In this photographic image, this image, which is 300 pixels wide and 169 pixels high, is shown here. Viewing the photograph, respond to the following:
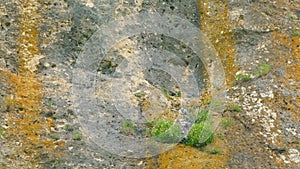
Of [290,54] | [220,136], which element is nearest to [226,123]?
[220,136]

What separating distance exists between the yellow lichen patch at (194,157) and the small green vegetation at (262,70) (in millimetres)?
1902

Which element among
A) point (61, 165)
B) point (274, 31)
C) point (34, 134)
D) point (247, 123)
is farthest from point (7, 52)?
point (274, 31)

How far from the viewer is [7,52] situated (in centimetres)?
1045

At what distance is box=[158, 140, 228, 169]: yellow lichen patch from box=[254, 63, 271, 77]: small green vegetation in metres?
1.90

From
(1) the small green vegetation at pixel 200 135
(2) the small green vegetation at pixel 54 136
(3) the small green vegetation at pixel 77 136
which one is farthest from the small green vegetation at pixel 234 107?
(2) the small green vegetation at pixel 54 136

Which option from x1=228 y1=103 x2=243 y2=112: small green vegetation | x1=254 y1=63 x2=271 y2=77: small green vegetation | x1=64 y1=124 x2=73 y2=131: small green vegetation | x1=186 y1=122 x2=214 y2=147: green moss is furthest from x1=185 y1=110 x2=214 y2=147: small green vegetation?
x1=64 y1=124 x2=73 y2=131: small green vegetation

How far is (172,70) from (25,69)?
3.06 metres

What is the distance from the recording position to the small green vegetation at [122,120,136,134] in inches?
406

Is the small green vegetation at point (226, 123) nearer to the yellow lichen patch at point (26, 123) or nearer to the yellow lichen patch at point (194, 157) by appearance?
the yellow lichen patch at point (194, 157)

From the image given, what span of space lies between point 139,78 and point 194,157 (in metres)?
2.17

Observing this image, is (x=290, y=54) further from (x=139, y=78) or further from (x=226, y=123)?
(x=139, y=78)

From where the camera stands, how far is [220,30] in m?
12.5

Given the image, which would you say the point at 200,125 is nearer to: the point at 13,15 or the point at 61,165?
the point at 61,165

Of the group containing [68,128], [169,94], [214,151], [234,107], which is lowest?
[214,151]
